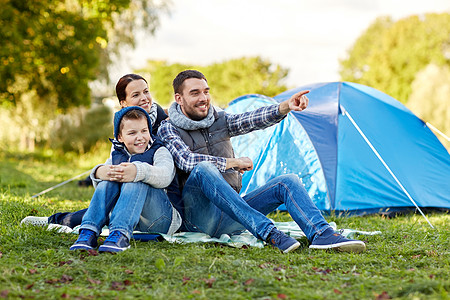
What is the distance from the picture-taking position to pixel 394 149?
5992mm

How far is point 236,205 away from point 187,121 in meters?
0.82

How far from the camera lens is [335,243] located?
3441 millimetres

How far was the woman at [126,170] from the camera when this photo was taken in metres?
3.46

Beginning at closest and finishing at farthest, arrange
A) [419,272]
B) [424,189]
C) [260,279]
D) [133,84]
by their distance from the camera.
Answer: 1. [260,279]
2. [419,272]
3. [133,84]
4. [424,189]

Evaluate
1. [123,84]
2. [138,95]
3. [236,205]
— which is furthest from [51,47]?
[236,205]

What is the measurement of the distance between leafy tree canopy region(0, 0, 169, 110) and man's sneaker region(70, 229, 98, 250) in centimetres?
886

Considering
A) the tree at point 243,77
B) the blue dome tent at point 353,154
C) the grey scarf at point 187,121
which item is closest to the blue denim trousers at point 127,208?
the grey scarf at point 187,121

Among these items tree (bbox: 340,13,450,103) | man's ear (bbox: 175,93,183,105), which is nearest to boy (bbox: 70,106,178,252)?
man's ear (bbox: 175,93,183,105)

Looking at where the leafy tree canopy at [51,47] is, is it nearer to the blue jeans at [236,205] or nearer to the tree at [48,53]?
the tree at [48,53]

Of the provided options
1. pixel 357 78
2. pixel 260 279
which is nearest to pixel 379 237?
pixel 260 279

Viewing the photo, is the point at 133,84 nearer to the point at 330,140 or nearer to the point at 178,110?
the point at 178,110

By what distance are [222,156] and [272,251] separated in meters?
0.94

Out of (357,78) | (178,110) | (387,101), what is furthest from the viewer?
(357,78)

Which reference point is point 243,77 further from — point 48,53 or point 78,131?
Result: point 48,53
